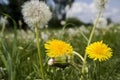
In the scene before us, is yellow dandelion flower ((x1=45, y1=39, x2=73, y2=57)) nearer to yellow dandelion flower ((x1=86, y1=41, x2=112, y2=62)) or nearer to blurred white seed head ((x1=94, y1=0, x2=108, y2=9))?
yellow dandelion flower ((x1=86, y1=41, x2=112, y2=62))

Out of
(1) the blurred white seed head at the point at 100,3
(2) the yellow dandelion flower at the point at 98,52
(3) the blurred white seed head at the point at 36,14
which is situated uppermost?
(1) the blurred white seed head at the point at 100,3

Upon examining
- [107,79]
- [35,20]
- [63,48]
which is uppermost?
[35,20]

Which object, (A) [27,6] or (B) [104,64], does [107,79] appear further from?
(A) [27,6]

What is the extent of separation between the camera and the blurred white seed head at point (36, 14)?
1871 mm

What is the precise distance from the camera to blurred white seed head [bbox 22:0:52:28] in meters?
1.87

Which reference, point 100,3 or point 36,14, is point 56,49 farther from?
point 100,3

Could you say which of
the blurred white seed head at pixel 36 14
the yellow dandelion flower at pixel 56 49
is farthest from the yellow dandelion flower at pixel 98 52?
the blurred white seed head at pixel 36 14

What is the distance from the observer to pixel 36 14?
6.21 ft

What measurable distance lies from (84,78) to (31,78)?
73 centimetres

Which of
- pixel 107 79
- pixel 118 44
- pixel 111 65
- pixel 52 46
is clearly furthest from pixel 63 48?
pixel 118 44

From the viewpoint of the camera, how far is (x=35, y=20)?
185cm

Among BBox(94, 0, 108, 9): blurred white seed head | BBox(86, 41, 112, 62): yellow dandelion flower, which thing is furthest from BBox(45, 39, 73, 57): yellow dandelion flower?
BBox(94, 0, 108, 9): blurred white seed head

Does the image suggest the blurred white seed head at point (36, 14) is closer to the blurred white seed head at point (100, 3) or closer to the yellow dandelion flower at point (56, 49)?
the yellow dandelion flower at point (56, 49)

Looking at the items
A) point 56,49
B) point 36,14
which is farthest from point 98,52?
point 36,14
